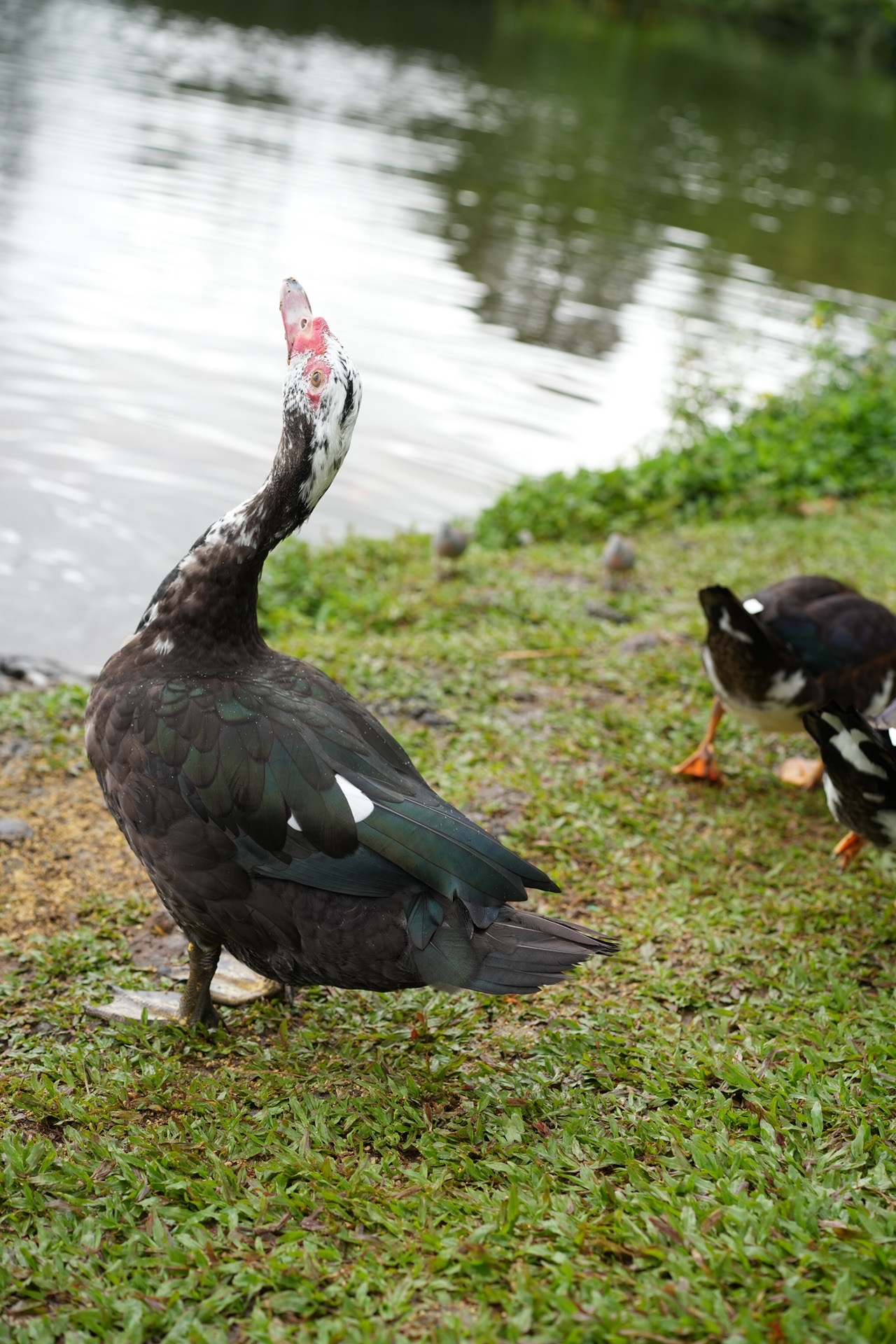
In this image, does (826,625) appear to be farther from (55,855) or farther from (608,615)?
(55,855)

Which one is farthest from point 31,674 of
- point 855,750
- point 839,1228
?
point 839,1228

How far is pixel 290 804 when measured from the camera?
2.97 m

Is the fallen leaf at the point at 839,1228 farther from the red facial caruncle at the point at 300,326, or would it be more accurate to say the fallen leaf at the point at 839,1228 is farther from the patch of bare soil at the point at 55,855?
the patch of bare soil at the point at 55,855

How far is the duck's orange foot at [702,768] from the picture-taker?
4902 millimetres

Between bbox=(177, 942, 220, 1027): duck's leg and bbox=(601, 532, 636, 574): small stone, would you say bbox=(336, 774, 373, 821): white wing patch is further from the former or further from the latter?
bbox=(601, 532, 636, 574): small stone

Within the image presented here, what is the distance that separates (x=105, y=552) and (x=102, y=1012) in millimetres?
4685

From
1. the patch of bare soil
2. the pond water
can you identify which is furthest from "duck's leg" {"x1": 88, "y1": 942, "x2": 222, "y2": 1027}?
the pond water

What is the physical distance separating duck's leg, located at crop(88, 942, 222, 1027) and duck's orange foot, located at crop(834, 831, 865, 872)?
2273 millimetres

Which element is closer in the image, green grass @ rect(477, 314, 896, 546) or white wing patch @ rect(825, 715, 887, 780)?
white wing patch @ rect(825, 715, 887, 780)

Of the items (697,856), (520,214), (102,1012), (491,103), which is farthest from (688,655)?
(491,103)

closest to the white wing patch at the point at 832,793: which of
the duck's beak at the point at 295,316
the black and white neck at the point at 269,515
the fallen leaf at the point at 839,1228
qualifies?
the fallen leaf at the point at 839,1228

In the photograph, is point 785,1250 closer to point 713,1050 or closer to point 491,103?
point 713,1050

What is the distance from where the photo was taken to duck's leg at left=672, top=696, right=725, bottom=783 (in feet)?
16.1

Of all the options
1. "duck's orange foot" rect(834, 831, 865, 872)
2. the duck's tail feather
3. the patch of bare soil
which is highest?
the duck's tail feather
